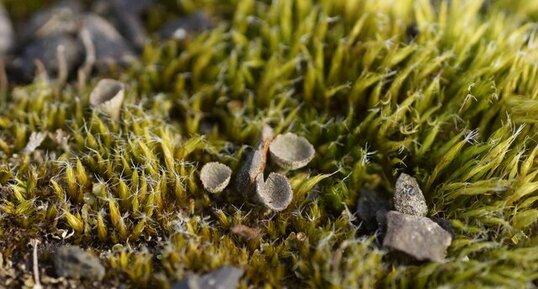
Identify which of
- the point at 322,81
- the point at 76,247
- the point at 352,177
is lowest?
the point at 76,247

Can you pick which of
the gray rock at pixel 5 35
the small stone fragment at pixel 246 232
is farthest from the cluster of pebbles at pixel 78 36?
the small stone fragment at pixel 246 232

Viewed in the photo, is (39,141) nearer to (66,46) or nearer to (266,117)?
(66,46)

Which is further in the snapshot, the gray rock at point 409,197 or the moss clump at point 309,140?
the gray rock at point 409,197

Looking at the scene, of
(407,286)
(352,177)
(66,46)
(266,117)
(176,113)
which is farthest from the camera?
(66,46)

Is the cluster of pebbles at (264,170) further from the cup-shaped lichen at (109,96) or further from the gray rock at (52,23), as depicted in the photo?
the gray rock at (52,23)

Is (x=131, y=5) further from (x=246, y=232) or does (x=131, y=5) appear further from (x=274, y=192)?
(x=246, y=232)

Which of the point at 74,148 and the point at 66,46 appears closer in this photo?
the point at 74,148

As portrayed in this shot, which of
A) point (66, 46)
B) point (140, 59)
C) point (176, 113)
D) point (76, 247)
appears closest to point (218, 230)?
point (76, 247)

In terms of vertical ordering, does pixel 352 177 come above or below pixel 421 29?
below
